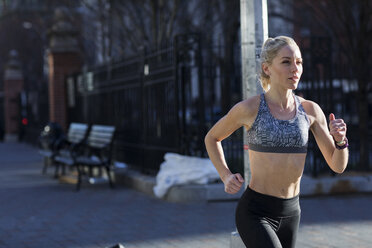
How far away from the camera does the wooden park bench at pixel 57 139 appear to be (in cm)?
1266

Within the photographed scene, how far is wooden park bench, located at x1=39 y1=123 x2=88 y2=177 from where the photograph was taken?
1266 centimetres

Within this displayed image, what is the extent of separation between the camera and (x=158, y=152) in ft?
34.1

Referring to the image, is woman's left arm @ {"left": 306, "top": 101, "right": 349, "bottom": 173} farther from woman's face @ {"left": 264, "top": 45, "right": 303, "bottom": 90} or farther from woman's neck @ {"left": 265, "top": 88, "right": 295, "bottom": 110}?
woman's face @ {"left": 264, "top": 45, "right": 303, "bottom": 90}

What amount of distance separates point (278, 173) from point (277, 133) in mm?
211

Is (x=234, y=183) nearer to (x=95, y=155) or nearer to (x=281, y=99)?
(x=281, y=99)

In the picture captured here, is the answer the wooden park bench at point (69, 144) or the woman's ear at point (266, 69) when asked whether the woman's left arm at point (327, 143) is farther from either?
the wooden park bench at point (69, 144)

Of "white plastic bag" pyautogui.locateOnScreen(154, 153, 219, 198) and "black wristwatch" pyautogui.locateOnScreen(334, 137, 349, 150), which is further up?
"black wristwatch" pyautogui.locateOnScreen(334, 137, 349, 150)

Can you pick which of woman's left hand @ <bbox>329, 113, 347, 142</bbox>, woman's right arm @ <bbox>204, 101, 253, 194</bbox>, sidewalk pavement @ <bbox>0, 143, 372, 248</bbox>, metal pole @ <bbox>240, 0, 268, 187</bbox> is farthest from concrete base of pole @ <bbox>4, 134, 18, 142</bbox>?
woman's left hand @ <bbox>329, 113, 347, 142</bbox>

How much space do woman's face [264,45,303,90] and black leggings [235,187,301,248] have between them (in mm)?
614

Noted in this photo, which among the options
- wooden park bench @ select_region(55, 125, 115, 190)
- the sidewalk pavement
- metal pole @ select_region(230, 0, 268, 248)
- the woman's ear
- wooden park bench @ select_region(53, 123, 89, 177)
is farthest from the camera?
wooden park bench @ select_region(53, 123, 89, 177)

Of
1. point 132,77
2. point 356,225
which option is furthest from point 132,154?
point 356,225

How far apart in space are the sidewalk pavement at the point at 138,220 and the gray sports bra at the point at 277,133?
115 inches

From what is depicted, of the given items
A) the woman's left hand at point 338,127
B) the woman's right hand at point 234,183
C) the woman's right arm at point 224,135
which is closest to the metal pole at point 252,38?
the woman's right arm at point 224,135

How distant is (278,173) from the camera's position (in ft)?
11.3
